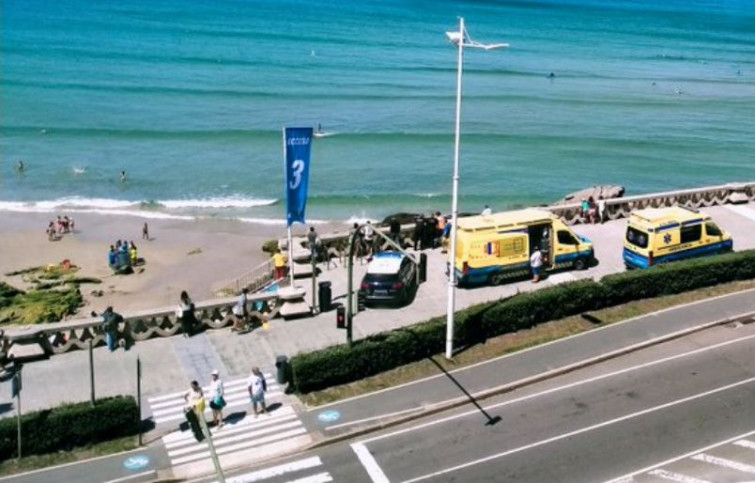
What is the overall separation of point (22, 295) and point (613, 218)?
83.1ft

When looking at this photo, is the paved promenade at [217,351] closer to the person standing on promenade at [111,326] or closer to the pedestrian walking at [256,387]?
the person standing on promenade at [111,326]

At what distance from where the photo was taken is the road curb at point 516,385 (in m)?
22.2

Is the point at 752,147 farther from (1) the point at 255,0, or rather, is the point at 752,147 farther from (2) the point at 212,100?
(1) the point at 255,0

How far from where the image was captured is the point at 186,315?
89.2ft

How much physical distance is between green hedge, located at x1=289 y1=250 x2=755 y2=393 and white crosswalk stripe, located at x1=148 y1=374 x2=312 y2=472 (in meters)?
1.41

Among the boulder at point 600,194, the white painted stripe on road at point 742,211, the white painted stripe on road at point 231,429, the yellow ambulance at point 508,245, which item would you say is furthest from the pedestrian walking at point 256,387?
the boulder at point 600,194

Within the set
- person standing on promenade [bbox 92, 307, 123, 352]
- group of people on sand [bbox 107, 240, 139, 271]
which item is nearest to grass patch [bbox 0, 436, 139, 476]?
person standing on promenade [bbox 92, 307, 123, 352]

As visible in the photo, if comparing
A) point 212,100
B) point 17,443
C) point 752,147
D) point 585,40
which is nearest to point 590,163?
point 752,147

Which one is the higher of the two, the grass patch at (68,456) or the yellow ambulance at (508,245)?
the yellow ambulance at (508,245)

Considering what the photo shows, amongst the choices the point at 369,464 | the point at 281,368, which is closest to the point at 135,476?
the point at 281,368

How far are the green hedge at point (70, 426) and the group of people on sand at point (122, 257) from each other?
20538 millimetres

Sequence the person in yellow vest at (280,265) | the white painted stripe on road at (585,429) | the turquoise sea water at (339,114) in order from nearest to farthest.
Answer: the white painted stripe on road at (585,429), the person in yellow vest at (280,265), the turquoise sea water at (339,114)

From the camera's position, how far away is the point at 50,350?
2603 cm

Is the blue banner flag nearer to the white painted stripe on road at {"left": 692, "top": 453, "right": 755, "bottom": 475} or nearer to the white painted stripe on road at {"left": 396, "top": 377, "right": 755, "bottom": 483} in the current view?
the white painted stripe on road at {"left": 396, "top": 377, "right": 755, "bottom": 483}
